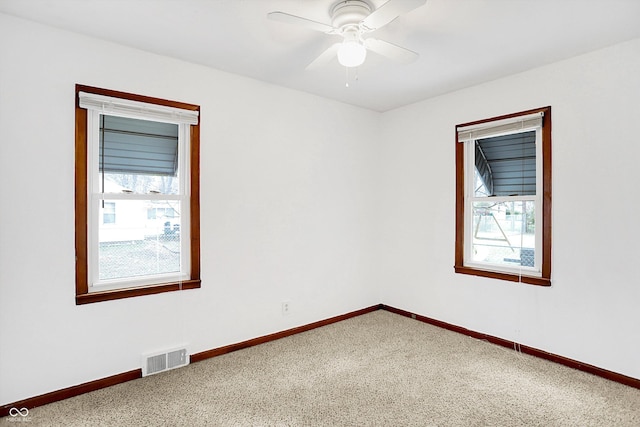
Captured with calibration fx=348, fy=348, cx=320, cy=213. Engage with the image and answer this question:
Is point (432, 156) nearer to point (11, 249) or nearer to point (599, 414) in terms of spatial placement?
point (599, 414)

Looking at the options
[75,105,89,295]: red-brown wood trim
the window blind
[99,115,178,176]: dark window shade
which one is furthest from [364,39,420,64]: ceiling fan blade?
[75,105,89,295]: red-brown wood trim

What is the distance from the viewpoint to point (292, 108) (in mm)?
3598

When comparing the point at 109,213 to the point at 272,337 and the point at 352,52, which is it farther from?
the point at 352,52

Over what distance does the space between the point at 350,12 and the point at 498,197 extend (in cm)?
232

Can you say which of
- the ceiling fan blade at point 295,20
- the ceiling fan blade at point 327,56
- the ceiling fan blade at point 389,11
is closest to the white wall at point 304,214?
the ceiling fan blade at point 327,56

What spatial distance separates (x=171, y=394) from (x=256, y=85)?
2685 millimetres

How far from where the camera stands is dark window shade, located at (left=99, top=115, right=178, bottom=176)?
264cm

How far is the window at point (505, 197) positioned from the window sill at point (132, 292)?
2690mm

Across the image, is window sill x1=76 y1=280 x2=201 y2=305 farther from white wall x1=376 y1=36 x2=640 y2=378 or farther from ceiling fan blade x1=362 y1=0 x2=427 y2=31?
white wall x1=376 y1=36 x2=640 y2=378

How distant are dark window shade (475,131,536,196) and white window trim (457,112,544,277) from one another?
0.06m

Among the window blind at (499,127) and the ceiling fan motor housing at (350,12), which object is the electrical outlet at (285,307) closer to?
the window blind at (499,127)

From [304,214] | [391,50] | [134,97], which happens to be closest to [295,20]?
[391,50]

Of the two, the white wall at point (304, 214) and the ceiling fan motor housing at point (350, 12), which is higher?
the ceiling fan motor housing at point (350, 12)

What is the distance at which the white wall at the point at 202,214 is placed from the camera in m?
2.28
